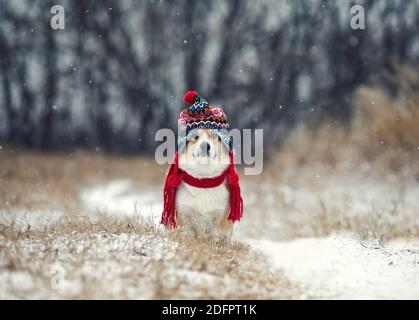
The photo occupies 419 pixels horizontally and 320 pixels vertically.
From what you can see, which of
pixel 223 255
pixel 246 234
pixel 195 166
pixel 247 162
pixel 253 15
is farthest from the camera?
pixel 253 15

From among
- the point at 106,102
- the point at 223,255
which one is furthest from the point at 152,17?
the point at 223,255

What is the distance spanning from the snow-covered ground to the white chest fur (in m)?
0.68

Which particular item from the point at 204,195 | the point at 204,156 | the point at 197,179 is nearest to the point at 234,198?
the point at 204,195

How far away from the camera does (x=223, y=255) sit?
13.0ft

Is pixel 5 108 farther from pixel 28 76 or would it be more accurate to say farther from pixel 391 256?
pixel 391 256

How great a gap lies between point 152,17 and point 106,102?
2.30 m

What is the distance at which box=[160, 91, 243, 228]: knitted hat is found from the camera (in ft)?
14.6

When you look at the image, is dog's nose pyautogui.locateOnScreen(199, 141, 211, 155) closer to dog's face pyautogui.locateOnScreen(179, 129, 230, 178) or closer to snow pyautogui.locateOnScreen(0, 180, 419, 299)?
dog's face pyautogui.locateOnScreen(179, 129, 230, 178)

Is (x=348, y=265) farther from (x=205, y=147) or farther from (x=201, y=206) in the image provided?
(x=205, y=147)

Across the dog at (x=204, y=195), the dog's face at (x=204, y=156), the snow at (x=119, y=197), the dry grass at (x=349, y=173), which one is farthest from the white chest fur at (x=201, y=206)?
the snow at (x=119, y=197)

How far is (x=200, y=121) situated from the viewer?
4516 millimetres

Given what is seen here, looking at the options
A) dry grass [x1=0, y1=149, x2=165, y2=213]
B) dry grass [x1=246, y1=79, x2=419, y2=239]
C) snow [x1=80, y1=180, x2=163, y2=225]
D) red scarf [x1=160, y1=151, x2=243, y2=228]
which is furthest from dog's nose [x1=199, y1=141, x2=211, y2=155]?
dry grass [x1=0, y1=149, x2=165, y2=213]

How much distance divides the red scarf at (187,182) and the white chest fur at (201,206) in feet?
0.15

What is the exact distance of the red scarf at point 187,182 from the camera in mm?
4457
